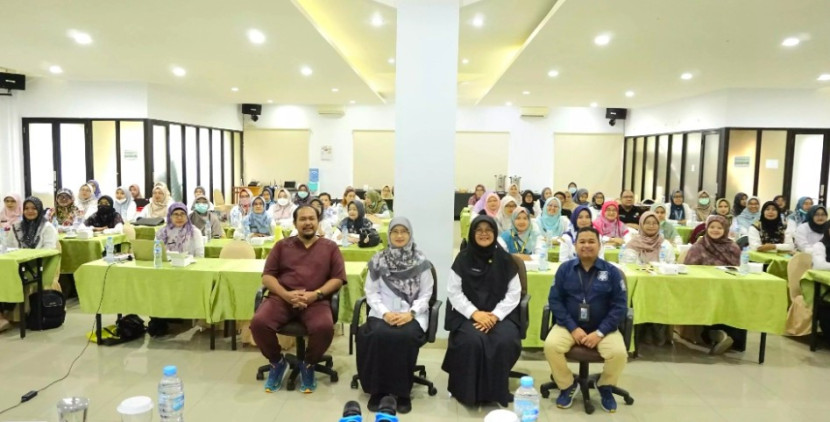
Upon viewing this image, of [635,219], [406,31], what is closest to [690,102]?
[635,219]

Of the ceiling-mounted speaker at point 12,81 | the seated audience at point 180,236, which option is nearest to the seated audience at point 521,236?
the seated audience at point 180,236

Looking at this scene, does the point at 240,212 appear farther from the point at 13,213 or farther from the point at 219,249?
the point at 13,213

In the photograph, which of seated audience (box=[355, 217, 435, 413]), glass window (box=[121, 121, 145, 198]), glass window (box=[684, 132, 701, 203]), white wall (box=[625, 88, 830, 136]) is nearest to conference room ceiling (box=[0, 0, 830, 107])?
white wall (box=[625, 88, 830, 136])

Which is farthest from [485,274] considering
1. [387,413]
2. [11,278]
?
[11,278]

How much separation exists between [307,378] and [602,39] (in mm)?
4977

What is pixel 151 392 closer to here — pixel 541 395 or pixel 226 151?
pixel 541 395

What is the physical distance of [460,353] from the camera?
11.2 feet

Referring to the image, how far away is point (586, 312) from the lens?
11.5 ft

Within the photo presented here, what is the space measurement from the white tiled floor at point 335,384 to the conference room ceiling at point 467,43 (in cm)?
308

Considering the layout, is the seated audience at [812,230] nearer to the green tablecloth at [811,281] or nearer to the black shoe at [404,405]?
the green tablecloth at [811,281]

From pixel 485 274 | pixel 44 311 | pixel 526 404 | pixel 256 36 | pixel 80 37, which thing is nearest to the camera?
pixel 526 404

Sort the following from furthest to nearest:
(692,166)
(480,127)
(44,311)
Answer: (480,127), (692,166), (44,311)

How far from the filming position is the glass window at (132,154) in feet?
33.6

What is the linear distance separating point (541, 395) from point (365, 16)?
4603 millimetres
